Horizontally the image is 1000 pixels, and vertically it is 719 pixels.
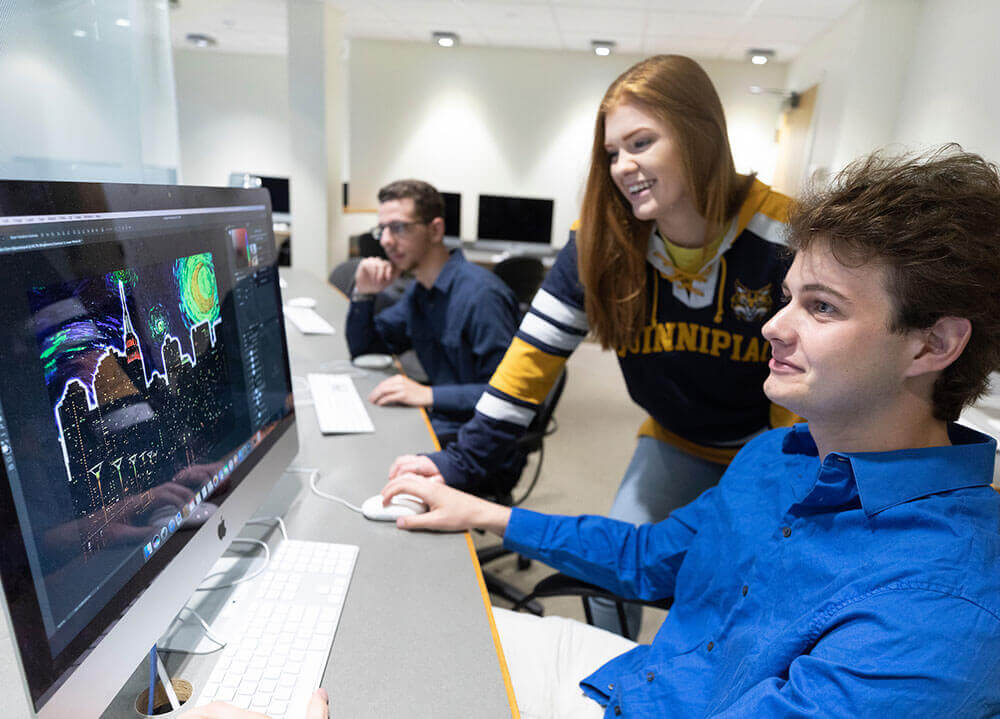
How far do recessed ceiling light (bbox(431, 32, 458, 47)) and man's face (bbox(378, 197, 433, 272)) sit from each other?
4.78m

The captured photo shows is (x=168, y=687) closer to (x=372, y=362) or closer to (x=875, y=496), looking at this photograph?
(x=875, y=496)

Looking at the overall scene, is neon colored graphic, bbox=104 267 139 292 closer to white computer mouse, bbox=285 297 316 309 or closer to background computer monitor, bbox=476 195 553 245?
white computer mouse, bbox=285 297 316 309

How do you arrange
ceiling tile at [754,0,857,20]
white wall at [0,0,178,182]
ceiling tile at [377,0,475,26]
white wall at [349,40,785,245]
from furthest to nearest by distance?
white wall at [349,40,785,245] → ceiling tile at [377,0,475,26] → ceiling tile at [754,0,857,20] → white wall at [0,0,178,182]

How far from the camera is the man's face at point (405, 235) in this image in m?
2.25

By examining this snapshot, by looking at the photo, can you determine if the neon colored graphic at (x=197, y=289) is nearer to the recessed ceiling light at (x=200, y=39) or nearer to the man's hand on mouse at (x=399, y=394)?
the man's hand on mouse at (x=399, y=394)

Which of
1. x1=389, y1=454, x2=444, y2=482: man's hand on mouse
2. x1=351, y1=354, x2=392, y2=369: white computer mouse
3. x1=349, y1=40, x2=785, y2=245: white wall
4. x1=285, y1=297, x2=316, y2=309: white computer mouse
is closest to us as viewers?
x1=389, y1=454, x2=444, y2=482: man's hand on mouse

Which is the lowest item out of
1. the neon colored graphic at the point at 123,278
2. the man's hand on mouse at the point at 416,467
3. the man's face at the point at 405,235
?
the man's hand on mouse at the point at 416,467

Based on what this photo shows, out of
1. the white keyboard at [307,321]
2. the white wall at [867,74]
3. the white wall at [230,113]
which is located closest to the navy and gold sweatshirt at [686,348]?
the white keyboard at [307,321]

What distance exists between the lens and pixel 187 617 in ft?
2.88

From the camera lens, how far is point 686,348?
4.85 feet

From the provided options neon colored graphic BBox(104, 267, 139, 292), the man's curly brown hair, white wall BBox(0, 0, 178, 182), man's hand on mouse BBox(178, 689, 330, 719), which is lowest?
man's hand on mouse BBox(178, 689, 330, 719)

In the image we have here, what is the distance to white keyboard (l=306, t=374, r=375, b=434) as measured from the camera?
62.5 inches

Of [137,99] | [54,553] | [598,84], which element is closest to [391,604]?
[54,553]

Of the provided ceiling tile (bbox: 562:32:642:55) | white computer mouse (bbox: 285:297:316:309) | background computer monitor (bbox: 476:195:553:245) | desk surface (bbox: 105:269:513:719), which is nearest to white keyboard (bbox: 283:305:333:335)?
white computer mouse (bbox: 285:297:316:309)
